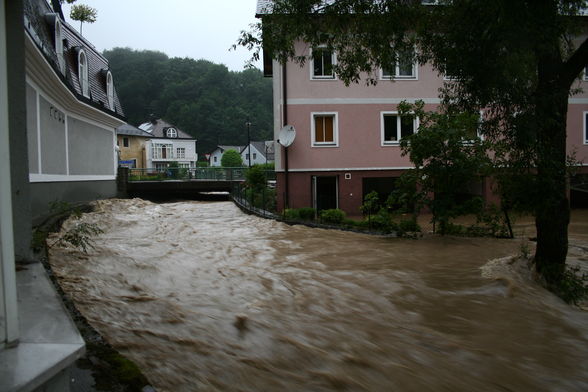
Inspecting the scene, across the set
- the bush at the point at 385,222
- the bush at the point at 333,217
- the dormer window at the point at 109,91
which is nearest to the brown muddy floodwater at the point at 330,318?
the bush at the point at 385,222

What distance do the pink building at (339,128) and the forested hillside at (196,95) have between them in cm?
6499

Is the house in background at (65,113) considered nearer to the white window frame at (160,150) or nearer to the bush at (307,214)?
the bush at (307,214)

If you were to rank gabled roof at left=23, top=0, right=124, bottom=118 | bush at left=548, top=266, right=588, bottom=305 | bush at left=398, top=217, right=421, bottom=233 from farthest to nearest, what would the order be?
bush at left=398, top=217, right=421, bottom=233, gabled roof at left=23, top=0, right=124, bottom=118, bush at left=548, top=266, right=588, bottom=305

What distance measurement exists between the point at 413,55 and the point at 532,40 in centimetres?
268

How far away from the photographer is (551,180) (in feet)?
22.7

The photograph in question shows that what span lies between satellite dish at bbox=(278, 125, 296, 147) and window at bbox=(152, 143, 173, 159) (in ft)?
209

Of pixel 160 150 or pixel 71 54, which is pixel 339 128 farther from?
pixel 160 150

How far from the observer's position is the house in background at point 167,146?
3091 inches

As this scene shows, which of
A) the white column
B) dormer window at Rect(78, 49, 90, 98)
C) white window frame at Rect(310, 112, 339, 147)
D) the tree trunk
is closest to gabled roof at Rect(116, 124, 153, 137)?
dormer window at Rect(78, 49, 90, 98)

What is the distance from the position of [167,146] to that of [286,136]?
65.0 m

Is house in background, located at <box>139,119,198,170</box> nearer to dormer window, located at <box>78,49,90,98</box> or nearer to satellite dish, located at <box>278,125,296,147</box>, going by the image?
dormer window, located at <box>78,49,90,98</box>

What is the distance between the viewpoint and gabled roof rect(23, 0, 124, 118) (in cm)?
1229

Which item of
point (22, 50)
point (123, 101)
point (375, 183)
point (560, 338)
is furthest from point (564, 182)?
point (123, 101)

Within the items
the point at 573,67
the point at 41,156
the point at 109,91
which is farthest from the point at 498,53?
the point at 109,91
